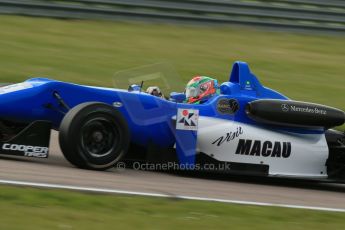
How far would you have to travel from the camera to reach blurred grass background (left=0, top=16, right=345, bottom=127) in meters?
12.5

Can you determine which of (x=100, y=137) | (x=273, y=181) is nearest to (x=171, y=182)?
(x=100, y=137)

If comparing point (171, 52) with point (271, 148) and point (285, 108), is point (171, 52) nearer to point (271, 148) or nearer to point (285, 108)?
point (285, 108)

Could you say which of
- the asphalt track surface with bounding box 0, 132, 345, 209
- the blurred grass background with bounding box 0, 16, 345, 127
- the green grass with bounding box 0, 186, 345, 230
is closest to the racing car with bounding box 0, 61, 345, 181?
the asphalt track surface with bounding box 0, 132, 345, 209

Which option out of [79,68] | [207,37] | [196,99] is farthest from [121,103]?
[207,37]

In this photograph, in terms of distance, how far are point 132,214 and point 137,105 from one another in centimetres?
215

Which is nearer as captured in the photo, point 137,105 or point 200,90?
point 137,105

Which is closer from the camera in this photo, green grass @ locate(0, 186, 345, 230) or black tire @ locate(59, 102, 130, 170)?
green grass @ locate(0, 186, 345, 230)

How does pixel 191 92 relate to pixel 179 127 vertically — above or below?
above

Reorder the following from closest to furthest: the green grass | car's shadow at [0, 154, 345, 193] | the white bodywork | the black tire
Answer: the green grass → the black tire → car's shadow at [0, 154, 345, 193] → the white bodywork

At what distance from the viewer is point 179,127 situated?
24.0 feet

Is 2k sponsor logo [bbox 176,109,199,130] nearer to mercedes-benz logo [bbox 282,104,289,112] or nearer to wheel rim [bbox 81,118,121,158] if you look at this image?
wheel rim [bbox 81,118,121,158]

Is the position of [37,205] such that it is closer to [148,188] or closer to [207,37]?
[148,188]

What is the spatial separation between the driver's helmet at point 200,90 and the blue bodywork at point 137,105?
135 mm

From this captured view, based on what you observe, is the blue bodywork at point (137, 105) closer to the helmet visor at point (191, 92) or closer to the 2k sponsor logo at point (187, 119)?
the 2k sponsor logo at point (187, 119)
